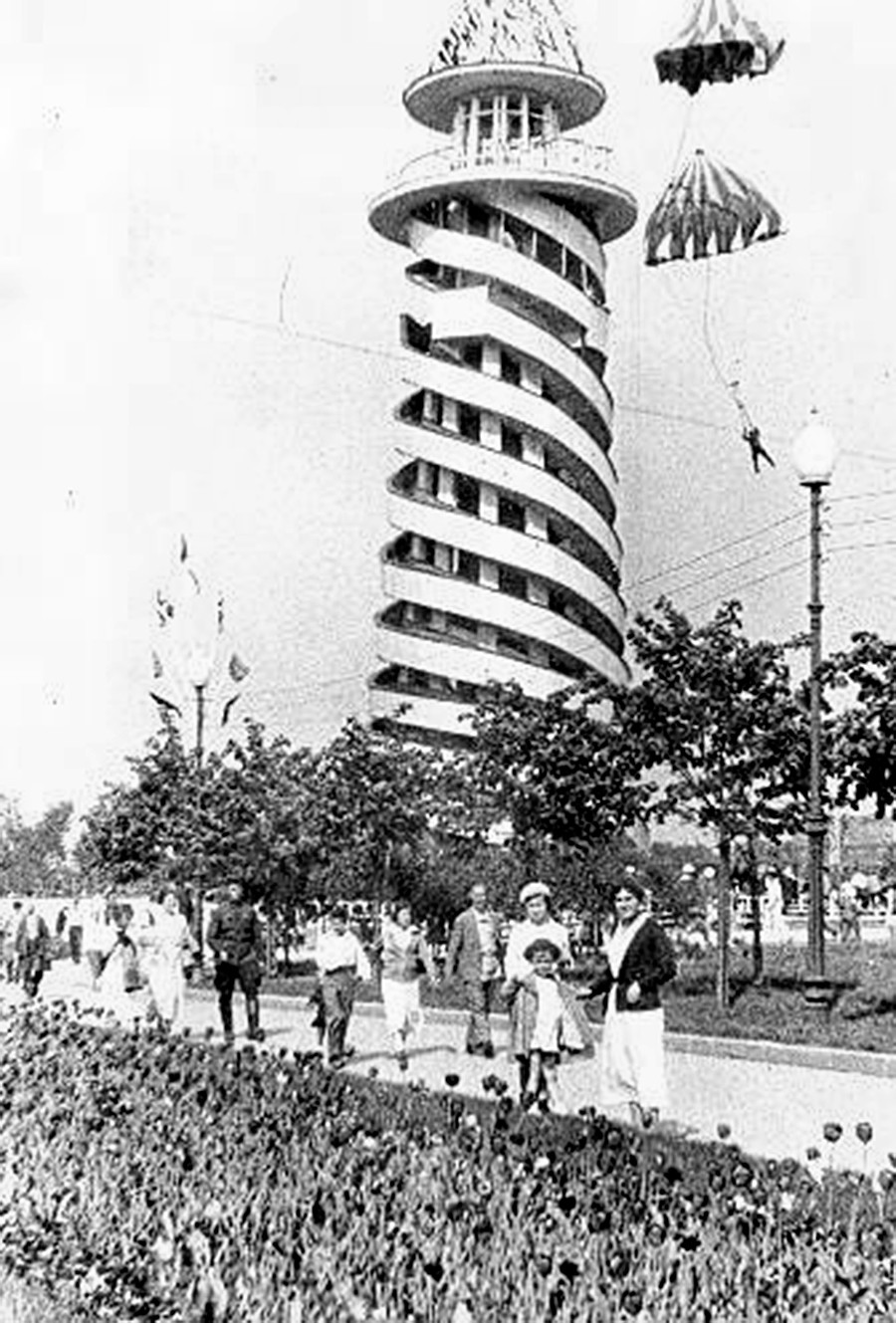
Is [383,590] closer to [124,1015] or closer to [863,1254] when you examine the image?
[124,1015]

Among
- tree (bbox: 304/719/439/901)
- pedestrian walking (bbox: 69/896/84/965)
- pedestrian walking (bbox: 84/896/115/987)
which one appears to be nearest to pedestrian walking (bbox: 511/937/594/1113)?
pedestrian walking (bbox: 84/896/115/987)

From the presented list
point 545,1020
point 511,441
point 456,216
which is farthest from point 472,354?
point 545,1020

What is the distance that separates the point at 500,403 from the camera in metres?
58.5

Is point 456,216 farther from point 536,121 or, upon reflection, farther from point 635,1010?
point 635,1010

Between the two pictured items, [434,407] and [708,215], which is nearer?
[708,215]

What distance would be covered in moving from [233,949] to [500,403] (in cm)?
3961

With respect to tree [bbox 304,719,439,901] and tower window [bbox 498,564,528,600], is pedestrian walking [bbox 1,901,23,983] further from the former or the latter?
tower window [bbox 498,564,528,600]

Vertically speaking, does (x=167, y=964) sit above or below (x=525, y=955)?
Answer: below

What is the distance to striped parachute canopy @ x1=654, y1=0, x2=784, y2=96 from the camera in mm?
12094

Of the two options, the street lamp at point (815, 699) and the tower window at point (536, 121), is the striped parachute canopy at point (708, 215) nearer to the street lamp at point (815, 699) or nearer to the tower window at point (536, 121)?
the street lamp at point (815, 699)

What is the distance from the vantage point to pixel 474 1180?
759 cm

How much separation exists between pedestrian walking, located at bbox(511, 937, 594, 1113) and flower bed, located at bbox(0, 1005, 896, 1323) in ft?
12.5

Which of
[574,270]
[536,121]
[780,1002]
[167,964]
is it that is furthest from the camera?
[574,270]

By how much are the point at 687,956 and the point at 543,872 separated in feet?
9.34
